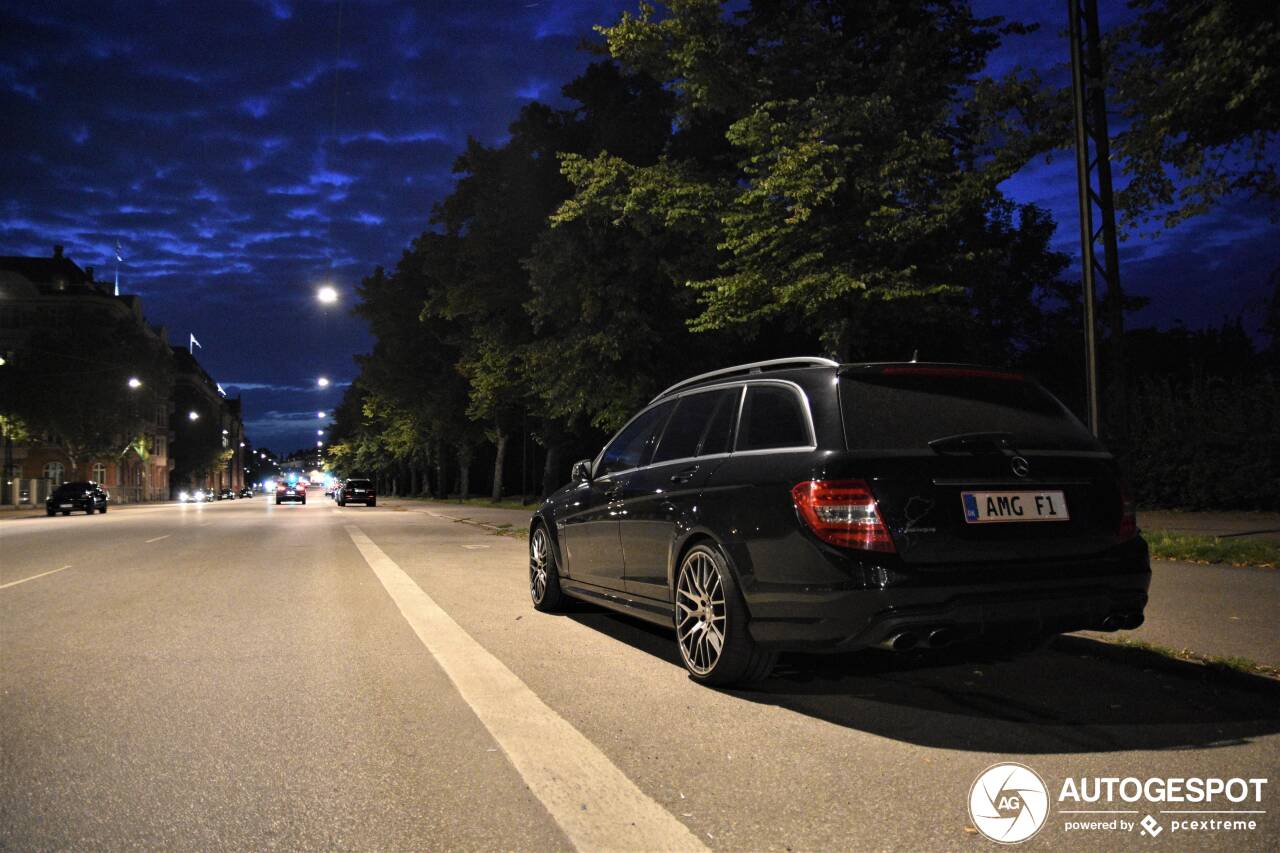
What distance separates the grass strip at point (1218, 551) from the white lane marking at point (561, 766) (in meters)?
8.46

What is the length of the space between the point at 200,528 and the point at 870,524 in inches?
915

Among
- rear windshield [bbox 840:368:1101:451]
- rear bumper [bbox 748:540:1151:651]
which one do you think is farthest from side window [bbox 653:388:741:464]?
rear bumper [bbox 748:540:1151:651]

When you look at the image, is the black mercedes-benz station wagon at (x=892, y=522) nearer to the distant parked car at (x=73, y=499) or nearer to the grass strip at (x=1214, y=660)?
the grass strip at (x=1214, y=660)

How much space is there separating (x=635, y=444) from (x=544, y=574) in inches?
71.3

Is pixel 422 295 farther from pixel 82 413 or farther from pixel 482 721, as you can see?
pixel 482 721

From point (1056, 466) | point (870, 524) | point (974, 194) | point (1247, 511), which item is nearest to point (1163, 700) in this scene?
point (1056, 466)

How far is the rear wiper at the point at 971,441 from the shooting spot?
4605 mm

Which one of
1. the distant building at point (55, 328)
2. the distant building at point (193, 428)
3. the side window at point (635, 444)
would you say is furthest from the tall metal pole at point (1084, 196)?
the distant building at point (193, 428)

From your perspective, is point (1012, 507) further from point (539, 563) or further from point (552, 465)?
point (552, 465)

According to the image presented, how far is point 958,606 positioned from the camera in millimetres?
4348

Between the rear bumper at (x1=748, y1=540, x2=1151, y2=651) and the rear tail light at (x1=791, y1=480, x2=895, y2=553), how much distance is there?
0.18m

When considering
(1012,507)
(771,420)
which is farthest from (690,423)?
(1012,507)

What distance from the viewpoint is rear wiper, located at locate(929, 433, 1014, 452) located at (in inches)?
181

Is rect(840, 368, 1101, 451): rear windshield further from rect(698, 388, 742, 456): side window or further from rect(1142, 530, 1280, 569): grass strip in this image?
rect(1142, 530, 1280, 569): grass strip
